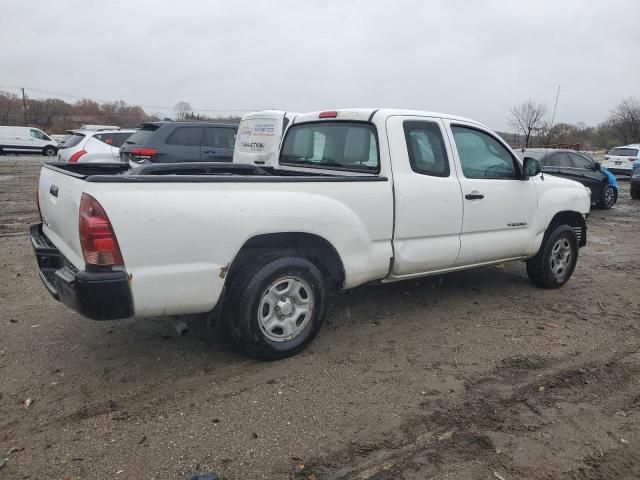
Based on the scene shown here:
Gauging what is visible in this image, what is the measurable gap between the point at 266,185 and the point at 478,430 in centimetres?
204

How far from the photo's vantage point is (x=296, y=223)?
3699mm

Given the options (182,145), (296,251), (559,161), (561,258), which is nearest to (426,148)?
(296,251)

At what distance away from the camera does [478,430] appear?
309 cm

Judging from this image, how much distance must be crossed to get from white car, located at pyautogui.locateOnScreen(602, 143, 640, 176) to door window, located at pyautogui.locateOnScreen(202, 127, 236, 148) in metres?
19.1

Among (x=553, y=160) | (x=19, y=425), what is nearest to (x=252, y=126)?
(x=19, y=425)

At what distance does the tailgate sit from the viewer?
10.7 ft

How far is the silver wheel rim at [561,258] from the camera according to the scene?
5906mm

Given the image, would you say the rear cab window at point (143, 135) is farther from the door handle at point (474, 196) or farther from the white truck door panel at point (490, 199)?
the door handle at point (474, 196)

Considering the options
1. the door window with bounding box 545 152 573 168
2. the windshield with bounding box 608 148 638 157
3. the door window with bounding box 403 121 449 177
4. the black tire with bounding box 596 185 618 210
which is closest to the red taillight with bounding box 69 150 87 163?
the door window with bounding box 403 121 449 177


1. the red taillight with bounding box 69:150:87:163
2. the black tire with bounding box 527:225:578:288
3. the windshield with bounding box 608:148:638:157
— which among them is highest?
the windshield with bounding box 608:148:638:157

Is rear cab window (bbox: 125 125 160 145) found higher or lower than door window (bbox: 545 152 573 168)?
higher

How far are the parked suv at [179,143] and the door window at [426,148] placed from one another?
7004 mm

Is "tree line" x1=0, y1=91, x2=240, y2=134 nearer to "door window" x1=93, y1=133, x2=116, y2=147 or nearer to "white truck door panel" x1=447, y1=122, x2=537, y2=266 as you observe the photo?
"door window" x1=93, y1=133, x2=116, y2=147

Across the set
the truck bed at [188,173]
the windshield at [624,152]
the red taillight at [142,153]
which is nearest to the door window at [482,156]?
the truck bed at [188,173]
